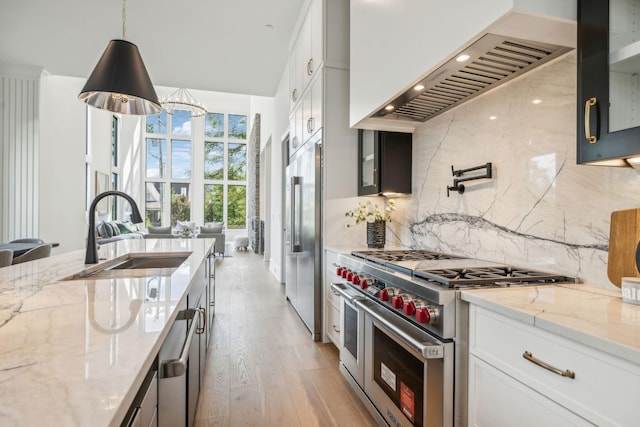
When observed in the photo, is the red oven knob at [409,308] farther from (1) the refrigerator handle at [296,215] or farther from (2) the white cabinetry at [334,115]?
(1) the refrigerator handle at [296,215]

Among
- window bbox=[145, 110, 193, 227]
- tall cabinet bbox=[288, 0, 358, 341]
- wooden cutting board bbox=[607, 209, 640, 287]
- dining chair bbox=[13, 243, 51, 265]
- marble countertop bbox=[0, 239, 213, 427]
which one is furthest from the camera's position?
window bbox=[145, 110, 193, 227]

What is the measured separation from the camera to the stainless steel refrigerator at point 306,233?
118 inches

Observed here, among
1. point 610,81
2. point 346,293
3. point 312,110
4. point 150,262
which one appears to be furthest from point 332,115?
point 610,81

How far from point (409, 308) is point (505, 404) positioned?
457 mm

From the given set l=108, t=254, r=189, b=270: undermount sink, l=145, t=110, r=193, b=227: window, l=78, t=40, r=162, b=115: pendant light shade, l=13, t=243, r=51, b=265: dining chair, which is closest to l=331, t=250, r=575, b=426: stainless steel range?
l=108, t=254, r=189, b=270: undermount sink

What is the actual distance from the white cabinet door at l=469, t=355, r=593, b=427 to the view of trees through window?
1188 centimetres

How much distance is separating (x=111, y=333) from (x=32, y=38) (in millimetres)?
5477

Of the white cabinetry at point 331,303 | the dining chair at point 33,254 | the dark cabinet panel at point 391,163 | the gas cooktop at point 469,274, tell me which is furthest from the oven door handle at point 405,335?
the dining chair at point 33,254

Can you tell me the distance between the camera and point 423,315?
1334 mm

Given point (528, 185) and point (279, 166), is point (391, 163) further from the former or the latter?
point (279, 166)

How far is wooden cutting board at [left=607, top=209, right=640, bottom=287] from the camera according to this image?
3.82ft

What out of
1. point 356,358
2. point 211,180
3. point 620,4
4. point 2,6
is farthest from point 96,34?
point 211,180

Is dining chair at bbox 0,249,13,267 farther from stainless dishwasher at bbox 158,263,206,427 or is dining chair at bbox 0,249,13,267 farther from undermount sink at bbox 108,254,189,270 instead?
stainless dishwasher at bbox 158,263,206,427

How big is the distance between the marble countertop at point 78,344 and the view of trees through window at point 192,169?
11.4 metres
